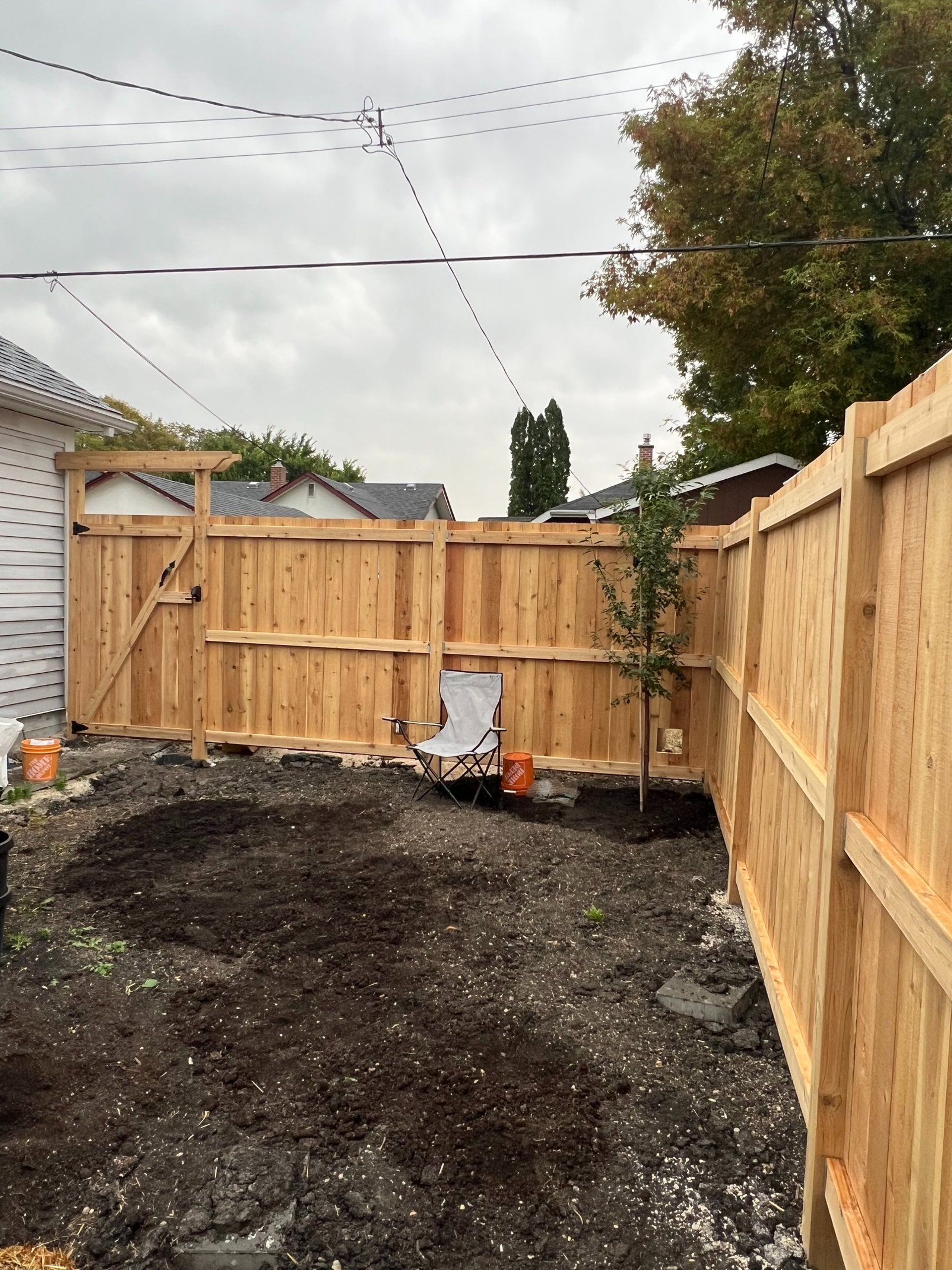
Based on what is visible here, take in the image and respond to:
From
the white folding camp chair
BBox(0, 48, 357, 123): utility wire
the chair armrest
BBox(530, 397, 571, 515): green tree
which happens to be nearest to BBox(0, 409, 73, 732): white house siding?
BBox(0, 48, 357, 123): utility wire

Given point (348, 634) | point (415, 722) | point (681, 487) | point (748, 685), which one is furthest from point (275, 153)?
point (748, 685)

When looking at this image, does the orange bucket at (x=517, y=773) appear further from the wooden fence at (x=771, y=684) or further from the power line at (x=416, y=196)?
the power line at (x=416, y=196)

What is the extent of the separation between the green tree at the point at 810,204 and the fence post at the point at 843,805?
845cm

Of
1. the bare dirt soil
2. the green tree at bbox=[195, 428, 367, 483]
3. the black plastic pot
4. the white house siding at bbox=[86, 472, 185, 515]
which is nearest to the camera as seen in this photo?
the bare dirt soil

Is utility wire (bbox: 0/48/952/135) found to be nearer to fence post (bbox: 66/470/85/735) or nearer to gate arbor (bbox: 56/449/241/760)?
gate arbor (bbox: 56/449/241/760)

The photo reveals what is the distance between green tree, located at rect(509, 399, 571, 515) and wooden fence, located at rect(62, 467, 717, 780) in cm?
2716

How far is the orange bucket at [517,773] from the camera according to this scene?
5.46 metres

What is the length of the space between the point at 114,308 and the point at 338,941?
15.5 meters

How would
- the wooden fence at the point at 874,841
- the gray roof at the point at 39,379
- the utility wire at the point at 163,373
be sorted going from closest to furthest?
the wooden fence at the point at 874,841
the gray roof at the point at 39,379
the utility wire at the point at 163,373

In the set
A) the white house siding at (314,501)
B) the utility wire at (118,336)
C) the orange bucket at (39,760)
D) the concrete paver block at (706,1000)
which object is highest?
the utility wire at (118,336)

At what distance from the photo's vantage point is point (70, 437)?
7.07 metres

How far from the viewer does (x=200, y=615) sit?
6.38m

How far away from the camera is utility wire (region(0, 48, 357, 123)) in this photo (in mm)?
5207

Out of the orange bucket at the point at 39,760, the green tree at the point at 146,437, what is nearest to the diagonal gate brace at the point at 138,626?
the orange bucket at the point at 39,760
